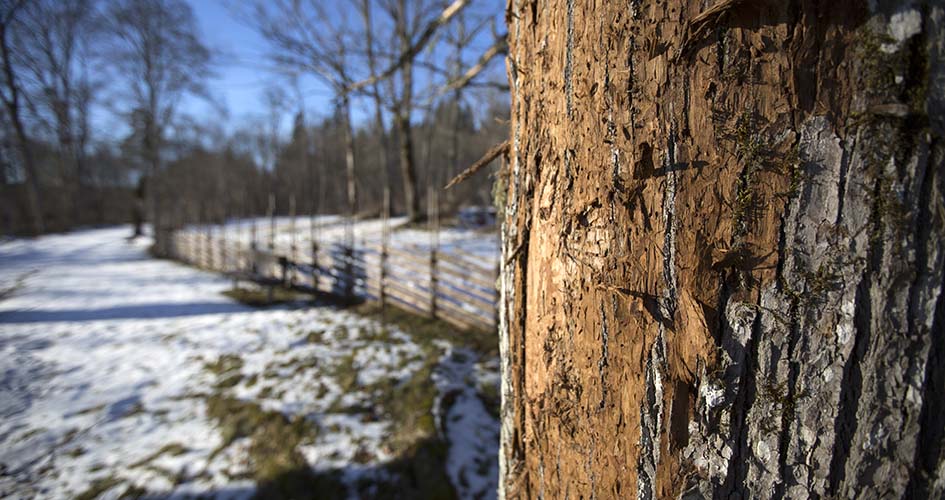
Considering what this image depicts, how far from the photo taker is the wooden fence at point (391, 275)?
589cm

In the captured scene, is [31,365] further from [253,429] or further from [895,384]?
[895,384]

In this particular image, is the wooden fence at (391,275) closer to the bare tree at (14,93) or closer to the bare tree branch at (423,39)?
the bare tree branch at (423,39)

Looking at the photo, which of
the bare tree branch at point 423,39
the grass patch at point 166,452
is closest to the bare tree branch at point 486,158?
the bare tree branch at point 423,39

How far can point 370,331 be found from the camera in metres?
5.78

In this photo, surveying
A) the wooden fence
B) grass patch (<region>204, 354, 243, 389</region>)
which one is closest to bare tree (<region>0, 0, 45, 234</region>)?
the wooden fence

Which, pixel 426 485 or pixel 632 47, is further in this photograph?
pixel 426 485

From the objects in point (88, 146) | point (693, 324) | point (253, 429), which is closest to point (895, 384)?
point (693, 324)

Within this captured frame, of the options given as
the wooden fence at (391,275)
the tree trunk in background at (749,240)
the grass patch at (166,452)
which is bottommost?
the grass patch at (166,452)

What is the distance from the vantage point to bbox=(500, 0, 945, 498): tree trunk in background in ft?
1.51

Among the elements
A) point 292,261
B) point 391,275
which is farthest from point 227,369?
point 292,261

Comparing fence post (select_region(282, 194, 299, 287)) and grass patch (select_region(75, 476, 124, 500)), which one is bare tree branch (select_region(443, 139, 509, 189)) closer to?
grass patch (select_region(75, 476, 124, 500))

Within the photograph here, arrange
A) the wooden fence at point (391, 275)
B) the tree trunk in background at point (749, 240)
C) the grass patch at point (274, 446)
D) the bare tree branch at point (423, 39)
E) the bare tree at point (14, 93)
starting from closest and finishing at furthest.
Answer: the tree trunk in background at point (749, 240), the bare tree branch at point (423, 39), the grass patch at point (274, 446), the wooden fence at point (391, 275), the bare tree at point (14, 93)

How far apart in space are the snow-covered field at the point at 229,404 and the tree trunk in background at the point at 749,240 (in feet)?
9.56

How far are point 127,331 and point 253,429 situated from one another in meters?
4.57
